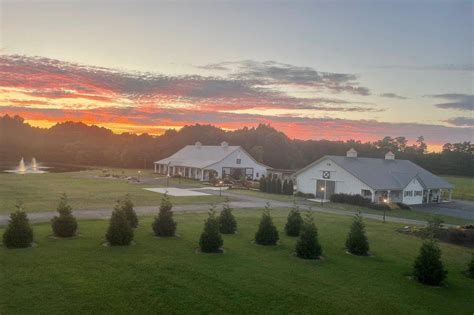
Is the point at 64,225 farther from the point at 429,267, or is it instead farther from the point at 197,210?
the point at 429,267

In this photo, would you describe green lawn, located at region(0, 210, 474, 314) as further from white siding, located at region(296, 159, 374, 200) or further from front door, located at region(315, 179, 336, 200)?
front door, located at region(315, 179, 336, 200)

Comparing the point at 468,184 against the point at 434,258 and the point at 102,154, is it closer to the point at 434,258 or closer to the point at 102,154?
the point at 434,258

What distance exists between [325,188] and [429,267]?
29.5 metres

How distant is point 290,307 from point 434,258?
22.2ft

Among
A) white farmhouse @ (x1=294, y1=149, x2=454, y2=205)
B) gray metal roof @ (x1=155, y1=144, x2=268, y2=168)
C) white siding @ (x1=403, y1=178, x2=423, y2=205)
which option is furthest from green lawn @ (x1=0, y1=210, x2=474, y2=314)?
gray metal roof @ (x1=155, y1=144, x2=268, y2=168)

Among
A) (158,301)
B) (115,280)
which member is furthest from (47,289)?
(158,301)

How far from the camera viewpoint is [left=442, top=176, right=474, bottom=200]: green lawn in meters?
54.4

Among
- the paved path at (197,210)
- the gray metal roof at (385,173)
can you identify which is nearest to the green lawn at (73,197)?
the paved path at (197,210)

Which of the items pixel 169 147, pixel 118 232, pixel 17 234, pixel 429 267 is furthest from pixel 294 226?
pixel 169 147

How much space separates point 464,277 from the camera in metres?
16.3

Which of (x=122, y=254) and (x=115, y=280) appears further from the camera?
(x=122, y=254)

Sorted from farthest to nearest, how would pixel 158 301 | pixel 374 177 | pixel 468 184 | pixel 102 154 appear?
1. pixel 102 154
2. pixel 468 184
3. pixel 374 177
4. pixel 158 301

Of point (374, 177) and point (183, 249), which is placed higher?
point (374, 177)

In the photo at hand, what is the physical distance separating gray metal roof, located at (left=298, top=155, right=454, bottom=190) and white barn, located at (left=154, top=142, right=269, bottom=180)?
59.5ft
